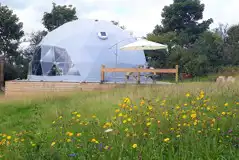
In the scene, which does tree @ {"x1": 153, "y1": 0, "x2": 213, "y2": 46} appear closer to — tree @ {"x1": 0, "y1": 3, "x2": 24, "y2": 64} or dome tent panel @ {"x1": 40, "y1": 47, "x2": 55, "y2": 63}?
tree @ {"x1": 0, "y1": 3, "x2": 24, "y2": 64}

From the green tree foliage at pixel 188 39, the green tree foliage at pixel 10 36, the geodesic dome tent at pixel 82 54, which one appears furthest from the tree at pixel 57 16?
the geodesic dome tent at pixel 82 54

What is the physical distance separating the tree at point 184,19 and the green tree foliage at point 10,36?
39.1ft

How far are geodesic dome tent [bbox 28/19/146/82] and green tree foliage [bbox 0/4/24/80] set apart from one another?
790 cm

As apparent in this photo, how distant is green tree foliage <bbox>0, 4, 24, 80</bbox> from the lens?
27.9m

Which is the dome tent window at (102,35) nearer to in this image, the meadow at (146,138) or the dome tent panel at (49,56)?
the dome tent panel at (49,56)

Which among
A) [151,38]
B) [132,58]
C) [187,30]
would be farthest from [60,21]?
[132,58]

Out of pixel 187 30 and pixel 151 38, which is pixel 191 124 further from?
pixel 187 30

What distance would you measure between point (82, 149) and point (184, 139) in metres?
1.02

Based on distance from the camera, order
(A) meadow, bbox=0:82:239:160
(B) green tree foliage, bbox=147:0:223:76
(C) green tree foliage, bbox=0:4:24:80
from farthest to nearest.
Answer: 1. (C) green tree foliage, bbox=0:4:24:80
2. (B) green tree foliage, bbox=147:0:223:76
3. (A) meadow, bbox=0:82:239:160

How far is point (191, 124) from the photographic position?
154 inches

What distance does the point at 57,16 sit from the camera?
106 ft

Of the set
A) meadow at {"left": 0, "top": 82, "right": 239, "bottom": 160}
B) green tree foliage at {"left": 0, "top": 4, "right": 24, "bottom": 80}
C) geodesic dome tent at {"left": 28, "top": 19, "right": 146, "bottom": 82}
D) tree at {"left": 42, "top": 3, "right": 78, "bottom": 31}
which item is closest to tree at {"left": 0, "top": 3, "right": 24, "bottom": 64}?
green tree foliage at {"left": 0, "top": 4, "right": 24, "bottom": 80}

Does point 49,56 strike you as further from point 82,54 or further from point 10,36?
point 10,36

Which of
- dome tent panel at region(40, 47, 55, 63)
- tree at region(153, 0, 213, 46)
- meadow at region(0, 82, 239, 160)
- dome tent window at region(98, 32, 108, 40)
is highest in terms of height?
tree at region(153, 0, 213, 46)
